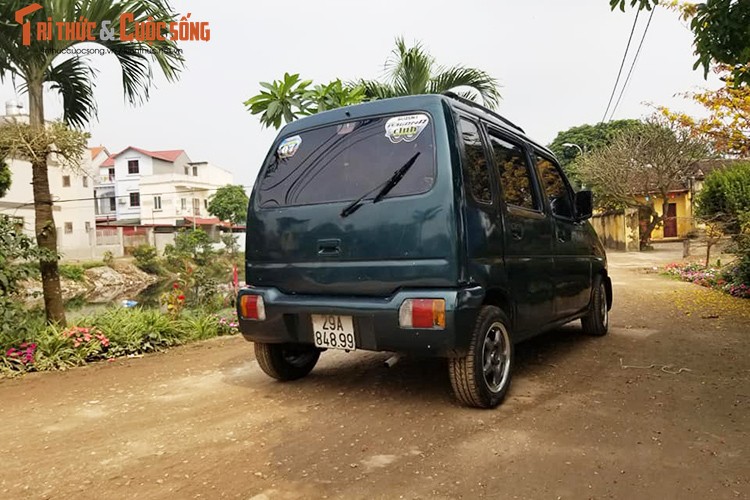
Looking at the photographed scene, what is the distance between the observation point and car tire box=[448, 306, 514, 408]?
3287 millimetres

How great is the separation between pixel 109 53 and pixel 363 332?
4454 mm

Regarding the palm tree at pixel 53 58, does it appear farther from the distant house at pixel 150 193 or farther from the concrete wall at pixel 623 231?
the distant house at pixel 150 193

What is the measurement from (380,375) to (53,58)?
4468 millimetres

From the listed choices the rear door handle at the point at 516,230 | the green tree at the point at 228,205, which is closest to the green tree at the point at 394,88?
the rear door handle at the point at 516,230

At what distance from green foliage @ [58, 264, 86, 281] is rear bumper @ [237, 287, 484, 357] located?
66.1ft

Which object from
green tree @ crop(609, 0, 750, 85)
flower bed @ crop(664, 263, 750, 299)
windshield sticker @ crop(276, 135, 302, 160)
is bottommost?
flower bed @ crop(664, 263, 750, 299)

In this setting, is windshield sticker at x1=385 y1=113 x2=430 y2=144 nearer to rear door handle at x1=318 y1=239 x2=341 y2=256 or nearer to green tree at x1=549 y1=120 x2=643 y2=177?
rear door handle at x1=318 y1=239 x2=341 y2=256

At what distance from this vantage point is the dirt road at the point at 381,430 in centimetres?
252

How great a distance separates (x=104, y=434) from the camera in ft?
10.7

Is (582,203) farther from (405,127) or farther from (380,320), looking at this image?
(380,320)

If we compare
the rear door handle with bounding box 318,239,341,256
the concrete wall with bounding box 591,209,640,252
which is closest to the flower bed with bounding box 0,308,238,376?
the rear door handle with bounding box 318,239,341,256

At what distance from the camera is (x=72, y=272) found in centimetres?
2164

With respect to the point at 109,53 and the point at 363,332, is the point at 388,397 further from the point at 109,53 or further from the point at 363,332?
the point at 109,53

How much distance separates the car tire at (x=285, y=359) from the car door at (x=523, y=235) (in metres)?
1.69
